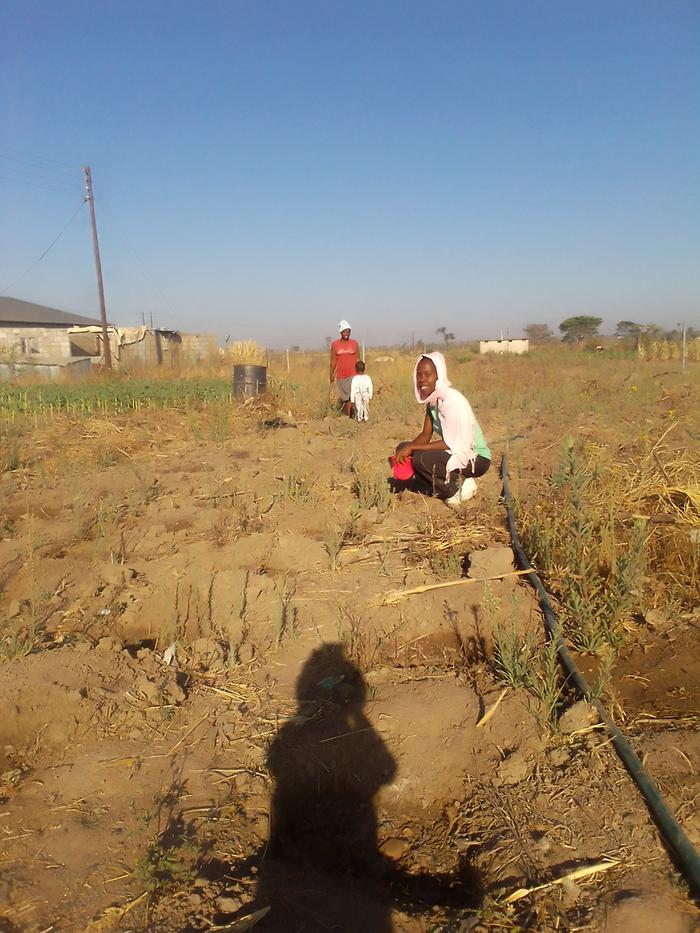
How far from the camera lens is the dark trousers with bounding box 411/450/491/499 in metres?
5.56

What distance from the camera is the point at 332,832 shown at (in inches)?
93.2

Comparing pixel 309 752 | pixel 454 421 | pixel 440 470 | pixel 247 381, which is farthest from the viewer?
pixel 247 381

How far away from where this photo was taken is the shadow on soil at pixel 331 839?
189 centimetres

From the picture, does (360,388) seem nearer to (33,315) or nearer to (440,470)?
(440,470)

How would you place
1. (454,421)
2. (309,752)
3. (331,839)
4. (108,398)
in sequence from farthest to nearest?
(108,398)
(454,421)
(309,752)
(331,839)

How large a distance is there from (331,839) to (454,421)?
3694 mm

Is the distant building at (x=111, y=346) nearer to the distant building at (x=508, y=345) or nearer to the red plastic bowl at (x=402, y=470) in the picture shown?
the red plastic bowl at (x=402, y=470)

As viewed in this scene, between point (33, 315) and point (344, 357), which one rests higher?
point (33, 315)

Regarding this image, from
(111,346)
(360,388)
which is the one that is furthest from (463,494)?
(111,346)

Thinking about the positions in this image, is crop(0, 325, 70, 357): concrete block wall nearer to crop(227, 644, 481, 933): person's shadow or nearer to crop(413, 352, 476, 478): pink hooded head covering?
crop(413, 352, 476, 478): pink hooded head covering

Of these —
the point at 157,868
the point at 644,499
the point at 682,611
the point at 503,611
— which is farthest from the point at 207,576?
the point at 644,499

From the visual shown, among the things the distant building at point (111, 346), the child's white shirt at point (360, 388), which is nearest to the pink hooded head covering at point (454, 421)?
the child's white shirt at point (360, 388)

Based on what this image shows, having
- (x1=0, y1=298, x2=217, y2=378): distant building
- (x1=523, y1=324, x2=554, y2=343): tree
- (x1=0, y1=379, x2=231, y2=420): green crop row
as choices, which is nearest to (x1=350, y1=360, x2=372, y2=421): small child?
(x1=0, y1=379, x2=231, y2=420): green crop row

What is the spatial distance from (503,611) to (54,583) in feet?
9.38
